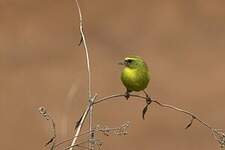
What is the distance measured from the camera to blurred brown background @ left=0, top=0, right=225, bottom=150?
19.4ft

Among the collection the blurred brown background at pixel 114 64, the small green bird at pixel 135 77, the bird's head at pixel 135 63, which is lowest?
the blurred brown background at pixel 114 64

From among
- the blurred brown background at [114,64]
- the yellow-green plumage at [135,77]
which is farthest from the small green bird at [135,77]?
the blurred brown background at [114,64]

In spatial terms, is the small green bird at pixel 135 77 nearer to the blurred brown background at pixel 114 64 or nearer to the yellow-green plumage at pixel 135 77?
the yellow-green plumage at pixel 135 77

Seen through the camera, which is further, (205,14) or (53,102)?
(205,14)

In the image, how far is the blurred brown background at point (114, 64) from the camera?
19.4ft

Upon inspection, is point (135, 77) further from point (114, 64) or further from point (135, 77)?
point (114, 64)

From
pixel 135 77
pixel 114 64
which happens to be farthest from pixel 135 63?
pixel 114 64

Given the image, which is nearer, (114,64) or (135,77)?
→ (135,77)

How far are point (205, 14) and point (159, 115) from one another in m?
1.34

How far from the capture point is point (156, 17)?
7199 mm

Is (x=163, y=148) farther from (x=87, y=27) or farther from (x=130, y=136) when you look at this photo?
(x=87, y=27)

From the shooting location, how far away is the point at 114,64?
6703mm

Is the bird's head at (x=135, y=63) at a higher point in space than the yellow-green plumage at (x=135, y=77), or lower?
higher

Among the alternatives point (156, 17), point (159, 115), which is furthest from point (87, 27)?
point (159, 115)
